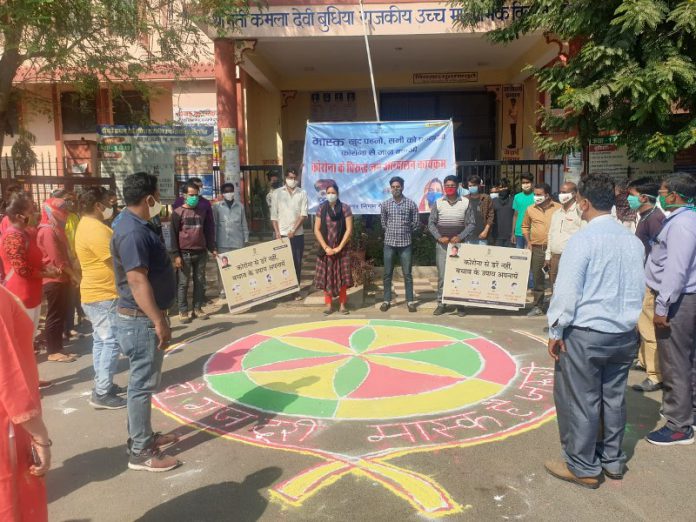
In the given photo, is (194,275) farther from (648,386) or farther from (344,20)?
(344,20)

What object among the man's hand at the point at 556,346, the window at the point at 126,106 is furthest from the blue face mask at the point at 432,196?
the window at the point at 126,106

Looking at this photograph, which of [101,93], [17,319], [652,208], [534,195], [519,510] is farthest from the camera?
[101,93]

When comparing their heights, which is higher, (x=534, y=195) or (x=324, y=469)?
(x=534, y=195)

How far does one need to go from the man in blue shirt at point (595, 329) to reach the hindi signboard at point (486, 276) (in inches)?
189

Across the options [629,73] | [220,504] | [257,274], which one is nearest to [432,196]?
[257,274]

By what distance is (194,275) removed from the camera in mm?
8875

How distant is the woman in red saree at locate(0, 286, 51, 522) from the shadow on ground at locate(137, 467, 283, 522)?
1205 mm

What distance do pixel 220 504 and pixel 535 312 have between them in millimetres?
6270

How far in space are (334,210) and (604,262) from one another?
18.5ft

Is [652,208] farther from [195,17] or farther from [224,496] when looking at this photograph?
[195,17]

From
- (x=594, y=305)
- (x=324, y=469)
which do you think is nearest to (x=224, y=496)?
(x=324, y=469)

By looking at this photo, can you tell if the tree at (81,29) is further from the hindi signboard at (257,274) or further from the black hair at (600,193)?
the black hair at (600,193)

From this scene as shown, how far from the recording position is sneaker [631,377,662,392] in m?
5.63

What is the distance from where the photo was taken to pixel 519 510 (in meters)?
3.64
